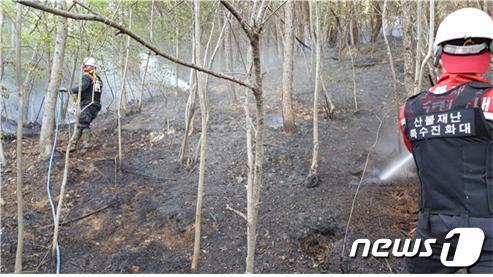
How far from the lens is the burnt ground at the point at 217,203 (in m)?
4.18

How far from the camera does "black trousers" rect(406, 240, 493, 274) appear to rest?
1845mm

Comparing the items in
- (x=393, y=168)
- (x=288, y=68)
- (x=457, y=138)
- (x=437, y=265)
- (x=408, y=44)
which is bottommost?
(x=437, y=265)

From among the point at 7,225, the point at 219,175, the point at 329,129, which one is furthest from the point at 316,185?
the point at 7,225

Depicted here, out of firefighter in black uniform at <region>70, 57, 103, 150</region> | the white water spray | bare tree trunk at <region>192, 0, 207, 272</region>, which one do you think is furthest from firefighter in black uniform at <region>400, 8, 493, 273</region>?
firefighter in black uniform at <region>70, 57, 103, 150</region>

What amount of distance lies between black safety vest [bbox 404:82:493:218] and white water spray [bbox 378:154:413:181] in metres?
3.52

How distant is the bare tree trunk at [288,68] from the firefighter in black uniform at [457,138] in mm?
4638

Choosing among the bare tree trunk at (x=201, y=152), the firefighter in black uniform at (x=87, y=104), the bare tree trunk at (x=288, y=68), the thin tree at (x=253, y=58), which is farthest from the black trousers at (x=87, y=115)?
the thin tree at (x=253, y=58)

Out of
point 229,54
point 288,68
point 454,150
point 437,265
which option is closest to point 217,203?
point 288,68

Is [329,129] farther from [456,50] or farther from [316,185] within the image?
[456,50]

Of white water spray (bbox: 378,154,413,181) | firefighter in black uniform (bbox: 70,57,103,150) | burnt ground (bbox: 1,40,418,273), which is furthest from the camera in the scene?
firefighter in black uniform (bbox: 70,57,103,150)

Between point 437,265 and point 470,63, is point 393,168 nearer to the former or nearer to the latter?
point 437,265

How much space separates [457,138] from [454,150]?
0.06 metres

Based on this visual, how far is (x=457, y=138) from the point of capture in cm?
186

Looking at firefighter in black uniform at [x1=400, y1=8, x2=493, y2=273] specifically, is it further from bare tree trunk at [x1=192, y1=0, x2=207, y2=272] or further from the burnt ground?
bare tree trunk at [x1=192, y1=0, x2=207, y2=272]
